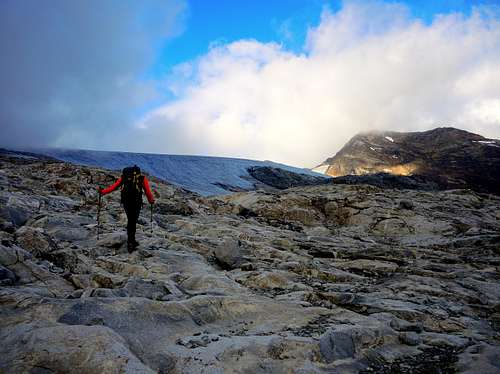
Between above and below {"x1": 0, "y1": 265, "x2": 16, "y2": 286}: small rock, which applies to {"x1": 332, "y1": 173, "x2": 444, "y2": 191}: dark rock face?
above

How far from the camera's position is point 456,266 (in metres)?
11.6

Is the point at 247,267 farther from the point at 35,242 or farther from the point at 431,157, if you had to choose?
the point at 431,157

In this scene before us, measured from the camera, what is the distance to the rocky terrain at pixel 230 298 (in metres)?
4.45

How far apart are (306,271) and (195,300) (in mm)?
4205

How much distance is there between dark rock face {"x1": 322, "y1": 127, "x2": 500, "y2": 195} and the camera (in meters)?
72.4

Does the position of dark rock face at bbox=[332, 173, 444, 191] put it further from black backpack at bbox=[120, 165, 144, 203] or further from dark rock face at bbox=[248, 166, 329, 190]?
black backpack at bbox=[120, 165, 144, 203]

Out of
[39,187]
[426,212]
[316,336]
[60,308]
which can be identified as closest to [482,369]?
[316,336]

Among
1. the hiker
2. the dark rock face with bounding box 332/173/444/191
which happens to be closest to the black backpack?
the hiker

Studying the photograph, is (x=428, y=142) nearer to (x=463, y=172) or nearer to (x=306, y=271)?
(x=463, y=172)

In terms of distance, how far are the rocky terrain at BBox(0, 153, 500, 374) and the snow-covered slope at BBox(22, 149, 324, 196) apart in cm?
1882

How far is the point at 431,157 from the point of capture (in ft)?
273

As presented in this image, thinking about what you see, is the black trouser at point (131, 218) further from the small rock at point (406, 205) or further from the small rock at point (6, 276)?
the small rock at point (406, 205)

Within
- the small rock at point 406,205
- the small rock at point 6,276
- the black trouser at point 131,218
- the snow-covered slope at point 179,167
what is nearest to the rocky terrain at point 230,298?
the small rock at point 6,276

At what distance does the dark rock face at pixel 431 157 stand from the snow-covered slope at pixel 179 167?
3959cm
